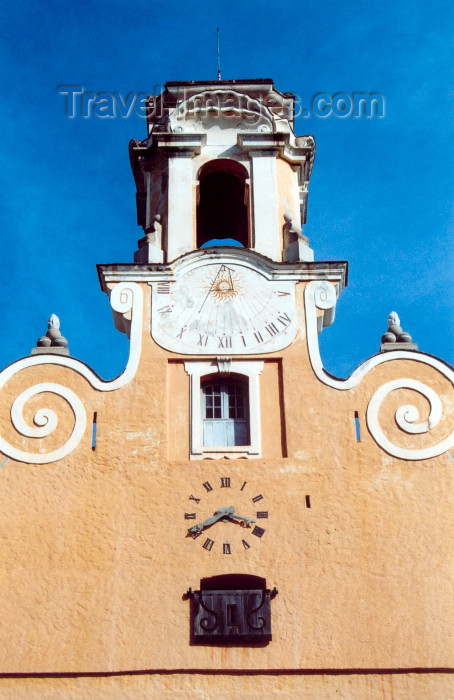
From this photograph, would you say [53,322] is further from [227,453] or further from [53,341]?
[227,453]

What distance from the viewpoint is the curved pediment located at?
1964 cm

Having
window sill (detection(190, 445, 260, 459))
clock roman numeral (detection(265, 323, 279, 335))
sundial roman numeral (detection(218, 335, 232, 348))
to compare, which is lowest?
window sill (detection(190, 445, 260, 459))

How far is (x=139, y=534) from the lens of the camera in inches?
581

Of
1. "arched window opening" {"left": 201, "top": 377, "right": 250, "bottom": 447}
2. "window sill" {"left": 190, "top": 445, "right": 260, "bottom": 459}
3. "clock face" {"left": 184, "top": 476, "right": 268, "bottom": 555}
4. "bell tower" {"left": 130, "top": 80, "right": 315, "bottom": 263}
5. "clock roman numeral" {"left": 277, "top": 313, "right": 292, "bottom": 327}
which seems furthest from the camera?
"bell tower" {"left": 130, "top": 80, "right": 315, "bottom": 263}

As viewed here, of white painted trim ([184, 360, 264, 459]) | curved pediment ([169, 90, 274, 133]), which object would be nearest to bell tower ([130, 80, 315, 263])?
curved pediment ([169, 90, 274, 133])

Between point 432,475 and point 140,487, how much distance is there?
4.42 m

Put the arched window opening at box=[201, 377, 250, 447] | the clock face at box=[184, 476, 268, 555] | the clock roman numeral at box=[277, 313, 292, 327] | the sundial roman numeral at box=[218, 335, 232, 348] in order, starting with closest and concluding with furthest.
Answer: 1. the clock face at box=[184, 476, 268, 555]
2. the arched window opening at box=[201, 377, 250, 447]
3. the sundial roman numeral at box=[218, 335, 232, 348]
4. the clock roman numeral at box=[277, 313, 292, 327]

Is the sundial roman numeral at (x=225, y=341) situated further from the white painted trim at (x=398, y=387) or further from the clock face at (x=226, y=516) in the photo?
the clock face at (x=226, y=516)

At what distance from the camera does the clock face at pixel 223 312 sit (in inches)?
658

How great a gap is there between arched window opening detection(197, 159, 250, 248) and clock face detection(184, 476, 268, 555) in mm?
6613

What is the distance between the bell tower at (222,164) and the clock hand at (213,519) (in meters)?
5.12

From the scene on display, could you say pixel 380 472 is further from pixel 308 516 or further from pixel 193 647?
pixel 193 647

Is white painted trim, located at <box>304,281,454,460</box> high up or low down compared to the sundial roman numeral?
down

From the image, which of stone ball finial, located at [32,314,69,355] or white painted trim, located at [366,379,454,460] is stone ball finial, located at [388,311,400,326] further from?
stone ball finial, located at [32,314,69,355]
